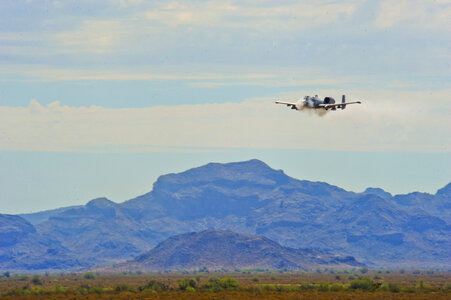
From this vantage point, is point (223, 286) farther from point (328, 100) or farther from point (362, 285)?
point (328, 100)

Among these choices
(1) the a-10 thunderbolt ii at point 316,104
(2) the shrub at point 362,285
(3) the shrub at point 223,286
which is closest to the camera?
(1) the a-10 thunderbolt ii at point 316,104

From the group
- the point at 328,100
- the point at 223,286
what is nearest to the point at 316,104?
the point at 328,100

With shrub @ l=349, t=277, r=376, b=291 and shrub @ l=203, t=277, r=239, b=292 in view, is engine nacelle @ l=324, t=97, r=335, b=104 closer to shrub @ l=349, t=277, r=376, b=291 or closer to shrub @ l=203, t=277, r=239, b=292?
shrub @ l=203, t=277, r=239, b=292

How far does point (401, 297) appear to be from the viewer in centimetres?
12788

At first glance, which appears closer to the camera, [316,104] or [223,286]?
[316,104]

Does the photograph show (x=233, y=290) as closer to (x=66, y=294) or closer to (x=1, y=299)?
(x=66, y=294)

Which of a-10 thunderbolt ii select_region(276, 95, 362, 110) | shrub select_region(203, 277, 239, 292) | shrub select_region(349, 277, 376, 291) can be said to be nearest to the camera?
a-10 thunderbolt ii select_region(276, 95, 362, 110)

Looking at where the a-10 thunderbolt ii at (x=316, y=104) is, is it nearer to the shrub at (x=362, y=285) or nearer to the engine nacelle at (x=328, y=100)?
the engine nacelle at (x=328, y=100)

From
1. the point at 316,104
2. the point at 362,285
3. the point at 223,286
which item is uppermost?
the point at 316,104

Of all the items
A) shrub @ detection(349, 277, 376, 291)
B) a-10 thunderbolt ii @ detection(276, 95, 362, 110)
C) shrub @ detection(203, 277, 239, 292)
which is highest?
a-10 thunderbolt ii @ detection(276, 95, 362, 110)

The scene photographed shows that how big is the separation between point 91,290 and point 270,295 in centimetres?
3656

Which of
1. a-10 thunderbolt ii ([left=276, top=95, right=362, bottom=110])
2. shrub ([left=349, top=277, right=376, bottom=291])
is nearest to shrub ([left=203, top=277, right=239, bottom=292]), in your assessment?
shrub ([left=349, top=277, right=376, bottom=291])

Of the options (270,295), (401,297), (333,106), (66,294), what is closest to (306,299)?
(270,295)

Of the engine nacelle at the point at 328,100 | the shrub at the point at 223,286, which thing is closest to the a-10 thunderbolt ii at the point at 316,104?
the engine nacelle at the point at 328,100
